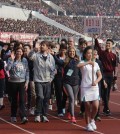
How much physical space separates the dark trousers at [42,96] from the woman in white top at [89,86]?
131cm

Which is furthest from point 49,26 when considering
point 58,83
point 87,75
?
point 87,75

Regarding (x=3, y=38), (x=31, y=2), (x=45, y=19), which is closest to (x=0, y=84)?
(x=3, y=38)

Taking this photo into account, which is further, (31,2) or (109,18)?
(109,18)

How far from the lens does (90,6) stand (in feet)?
309

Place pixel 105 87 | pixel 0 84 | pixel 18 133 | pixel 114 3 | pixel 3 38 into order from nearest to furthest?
pixel 18 133 → pixel 105 87 → pixel 0 84 → pixel 3 38 → pixel 114 3

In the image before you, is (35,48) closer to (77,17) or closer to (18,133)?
(18,133)

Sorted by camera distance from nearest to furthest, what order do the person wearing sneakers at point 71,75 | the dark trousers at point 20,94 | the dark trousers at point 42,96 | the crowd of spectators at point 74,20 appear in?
the dark trousers at point 20,94 < the dark trousers at point 42,96 < the person wearing sneakers at point 71,75 < the crowd of spectators at point 74,20

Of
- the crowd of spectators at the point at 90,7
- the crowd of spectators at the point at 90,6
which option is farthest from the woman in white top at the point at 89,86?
the crowd of spectators at the point at 90,6

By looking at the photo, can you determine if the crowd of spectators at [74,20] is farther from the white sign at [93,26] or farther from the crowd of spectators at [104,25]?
the white sign at [93,26]

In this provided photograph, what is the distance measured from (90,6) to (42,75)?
83.9 m

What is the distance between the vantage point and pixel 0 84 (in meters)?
13.5

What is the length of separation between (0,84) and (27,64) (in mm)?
2367

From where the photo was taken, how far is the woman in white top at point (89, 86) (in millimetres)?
10086

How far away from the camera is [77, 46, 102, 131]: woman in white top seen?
10.1 m
